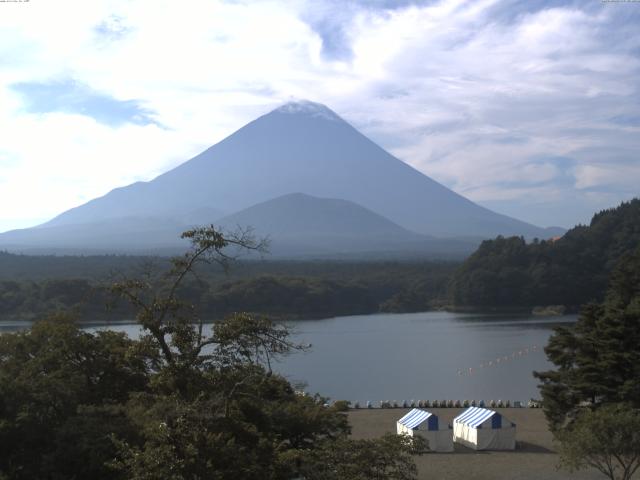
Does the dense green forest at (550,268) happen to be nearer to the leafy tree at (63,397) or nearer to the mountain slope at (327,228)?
the leafy tree at (63,397)

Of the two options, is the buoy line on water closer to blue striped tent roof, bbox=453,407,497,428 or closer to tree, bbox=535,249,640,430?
blue striped tent roof, bbox=453,407,497,428

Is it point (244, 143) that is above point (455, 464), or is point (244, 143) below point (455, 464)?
above

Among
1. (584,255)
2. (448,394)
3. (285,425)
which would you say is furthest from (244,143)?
(285,425)

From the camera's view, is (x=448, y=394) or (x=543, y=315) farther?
A: (x=543, y=315)

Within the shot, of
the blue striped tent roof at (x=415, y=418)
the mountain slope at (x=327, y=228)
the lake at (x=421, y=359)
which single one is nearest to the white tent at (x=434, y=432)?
the blue striped tent roof at (x=415, y=418)

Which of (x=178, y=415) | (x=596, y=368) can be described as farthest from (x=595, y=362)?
(x=178, y=415)

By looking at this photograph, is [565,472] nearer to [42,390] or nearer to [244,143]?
[42,390]

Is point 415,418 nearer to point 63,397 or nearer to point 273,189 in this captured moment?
point 63,397

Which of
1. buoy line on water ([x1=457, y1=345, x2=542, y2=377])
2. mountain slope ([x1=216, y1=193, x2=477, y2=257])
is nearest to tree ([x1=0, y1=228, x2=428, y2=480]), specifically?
buoy line on water ([x1=457, y1=345, x2=542, y2=377])
